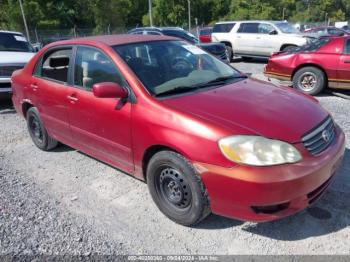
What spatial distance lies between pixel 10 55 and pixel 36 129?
12.2 feet

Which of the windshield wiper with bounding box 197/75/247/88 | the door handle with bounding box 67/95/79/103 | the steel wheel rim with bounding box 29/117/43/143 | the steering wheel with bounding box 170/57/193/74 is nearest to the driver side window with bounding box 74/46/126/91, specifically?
the door handle with bounding box 67/95/79/103

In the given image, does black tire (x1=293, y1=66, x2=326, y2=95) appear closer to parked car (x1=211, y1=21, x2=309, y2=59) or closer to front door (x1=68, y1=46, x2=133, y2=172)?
parked car (x1=211, y1=21, x2=309, y2=59)

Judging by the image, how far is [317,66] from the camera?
7.90 metres

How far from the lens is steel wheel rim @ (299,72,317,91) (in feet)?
26.2

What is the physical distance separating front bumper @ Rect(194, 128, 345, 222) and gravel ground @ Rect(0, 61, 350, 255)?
1.13ft

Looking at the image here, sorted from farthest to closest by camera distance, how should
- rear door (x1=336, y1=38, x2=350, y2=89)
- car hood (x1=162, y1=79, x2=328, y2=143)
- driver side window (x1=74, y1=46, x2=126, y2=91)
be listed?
rear door (x1=336, y1=38, x2=350, y2=89), driver side window (x1=74, y1=46, x2=126, y2=91), car hood (x1=162, y1=79, x2=328, y2=143)

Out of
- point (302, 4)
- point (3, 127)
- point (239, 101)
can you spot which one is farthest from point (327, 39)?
point (302, 4)

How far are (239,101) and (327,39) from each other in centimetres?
591

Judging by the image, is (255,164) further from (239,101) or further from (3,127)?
(3,127)

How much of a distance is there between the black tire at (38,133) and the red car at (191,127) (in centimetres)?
56

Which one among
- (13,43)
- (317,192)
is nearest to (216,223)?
(317,192)

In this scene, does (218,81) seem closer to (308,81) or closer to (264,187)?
(264,187)

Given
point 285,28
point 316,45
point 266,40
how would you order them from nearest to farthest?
point 316,45 < point 266,40 < point 285,28

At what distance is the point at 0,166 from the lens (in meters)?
4.82
